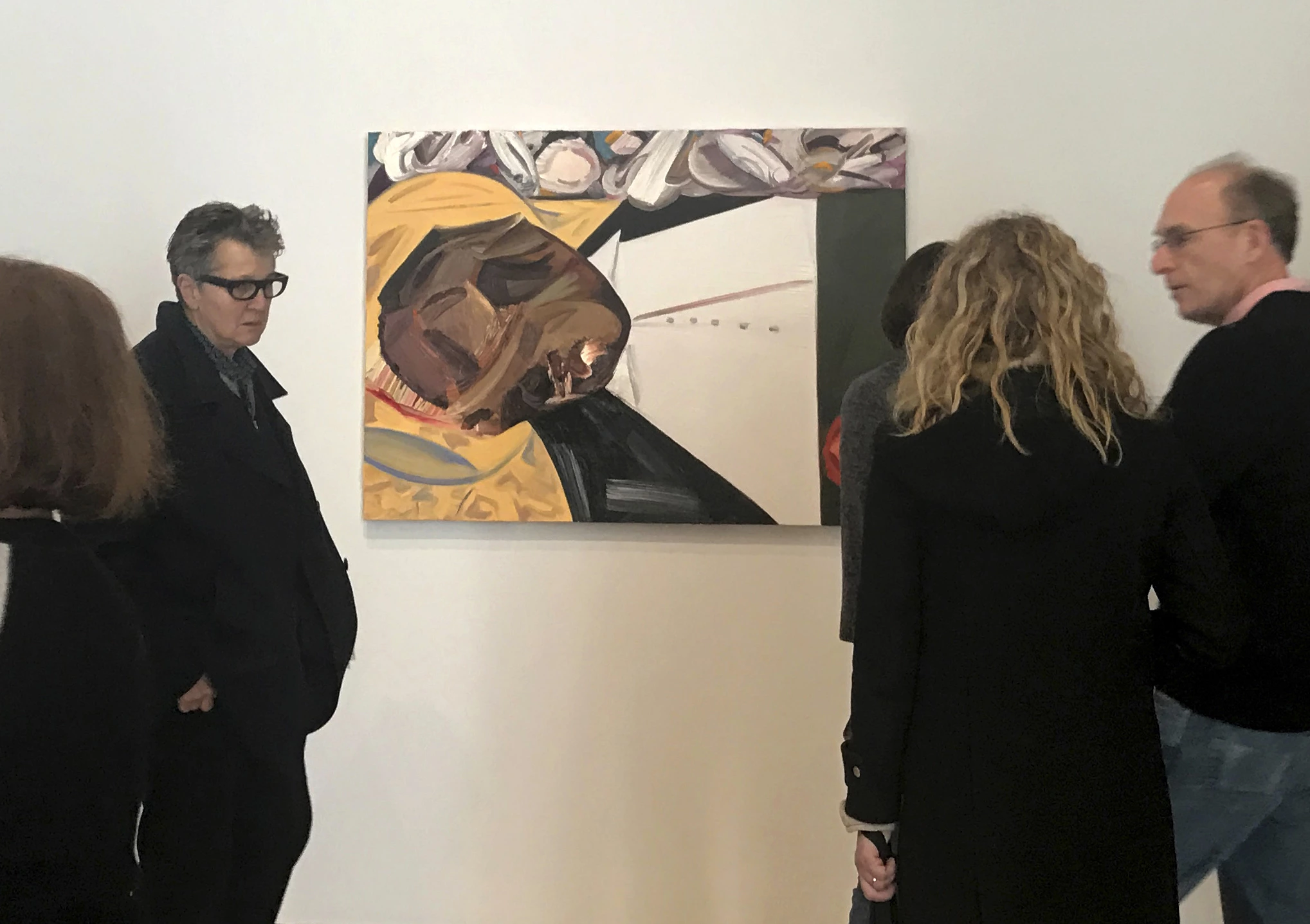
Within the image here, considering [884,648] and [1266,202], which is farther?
[1266,202]

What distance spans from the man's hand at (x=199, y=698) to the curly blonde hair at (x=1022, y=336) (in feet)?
3.57

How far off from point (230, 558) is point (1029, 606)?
3.72ft

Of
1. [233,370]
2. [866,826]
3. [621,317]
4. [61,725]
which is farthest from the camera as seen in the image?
[621,317]

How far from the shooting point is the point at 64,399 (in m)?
0.98

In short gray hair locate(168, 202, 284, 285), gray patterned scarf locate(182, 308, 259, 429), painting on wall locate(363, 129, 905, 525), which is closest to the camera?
gray patterned scarf locate(182, 308, 259, 429)

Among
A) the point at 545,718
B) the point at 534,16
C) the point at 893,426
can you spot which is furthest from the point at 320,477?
the point at 893,426

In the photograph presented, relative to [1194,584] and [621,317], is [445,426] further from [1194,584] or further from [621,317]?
[1194,584]

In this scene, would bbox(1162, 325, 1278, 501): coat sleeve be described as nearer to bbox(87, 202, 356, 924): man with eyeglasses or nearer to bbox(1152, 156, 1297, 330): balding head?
bbox(1152, 156, 1297, 330): balding head

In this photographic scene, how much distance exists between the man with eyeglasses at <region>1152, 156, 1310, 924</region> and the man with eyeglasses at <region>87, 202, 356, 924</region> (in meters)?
1.31

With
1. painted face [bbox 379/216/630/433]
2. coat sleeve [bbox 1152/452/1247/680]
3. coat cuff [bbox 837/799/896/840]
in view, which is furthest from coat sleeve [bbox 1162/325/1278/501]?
painted face [bbox 379/216/630/433]

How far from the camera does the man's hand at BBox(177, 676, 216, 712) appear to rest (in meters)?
1.26

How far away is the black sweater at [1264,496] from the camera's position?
3.43ft

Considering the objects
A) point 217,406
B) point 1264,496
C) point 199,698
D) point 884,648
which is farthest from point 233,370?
point 1264,496

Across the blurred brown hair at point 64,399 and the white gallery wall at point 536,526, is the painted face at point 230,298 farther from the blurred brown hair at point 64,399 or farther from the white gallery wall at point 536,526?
the blurred brown hair at point 64,399
